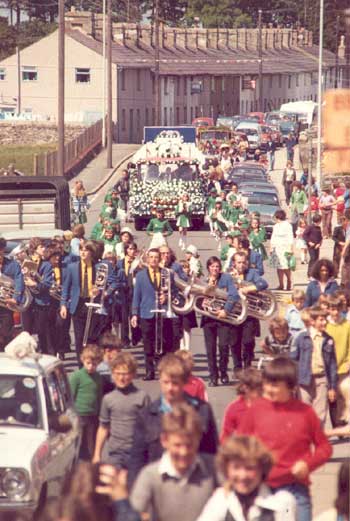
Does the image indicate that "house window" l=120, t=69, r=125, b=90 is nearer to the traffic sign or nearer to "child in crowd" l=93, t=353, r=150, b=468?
"child in crowd" l=93, t=353, r=150, b=468

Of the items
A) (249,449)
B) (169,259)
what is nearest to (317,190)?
(169,259)

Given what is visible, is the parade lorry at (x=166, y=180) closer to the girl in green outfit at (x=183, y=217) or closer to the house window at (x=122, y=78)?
the girl in green outfit at (x=183, y=217)

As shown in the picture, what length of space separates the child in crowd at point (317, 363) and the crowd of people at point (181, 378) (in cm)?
1

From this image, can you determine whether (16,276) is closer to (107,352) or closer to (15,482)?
(107,352)

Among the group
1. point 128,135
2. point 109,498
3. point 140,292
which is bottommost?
point 128,135

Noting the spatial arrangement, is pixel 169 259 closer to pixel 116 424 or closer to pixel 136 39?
pixel 116 424

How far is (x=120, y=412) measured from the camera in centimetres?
1199

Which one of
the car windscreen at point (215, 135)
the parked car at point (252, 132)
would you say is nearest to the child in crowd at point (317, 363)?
the car windscreen at point (215, 135)

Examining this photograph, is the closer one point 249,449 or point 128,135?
point 249,449

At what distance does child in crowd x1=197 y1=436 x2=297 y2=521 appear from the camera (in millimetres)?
→ 8234

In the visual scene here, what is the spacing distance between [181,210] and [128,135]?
62.3 m

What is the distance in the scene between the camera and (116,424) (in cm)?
1202

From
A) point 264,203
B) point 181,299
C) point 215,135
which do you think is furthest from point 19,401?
point 215,135

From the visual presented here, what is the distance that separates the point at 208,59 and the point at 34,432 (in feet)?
396
